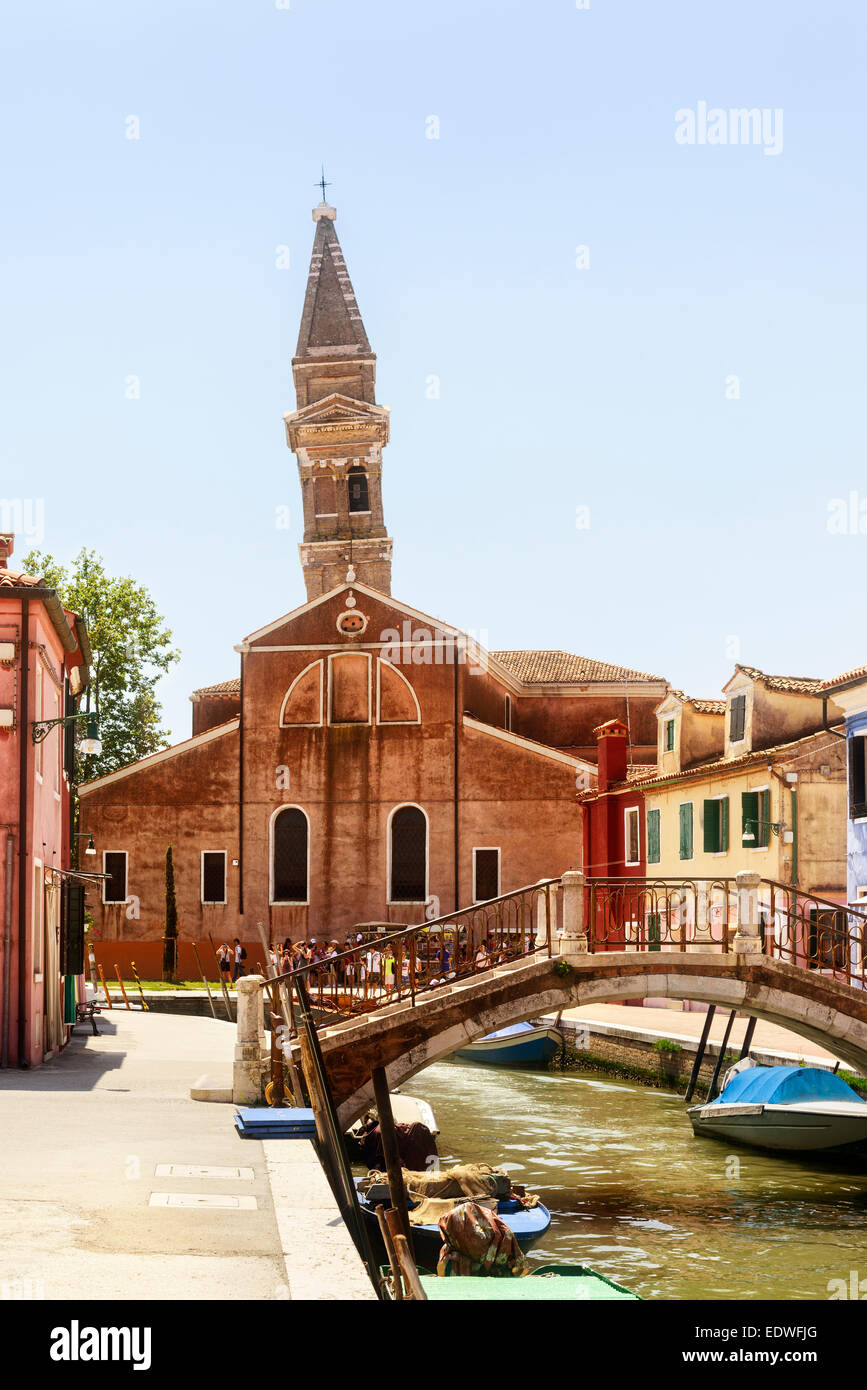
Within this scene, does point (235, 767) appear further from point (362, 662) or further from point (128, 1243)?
point (128, 1243)

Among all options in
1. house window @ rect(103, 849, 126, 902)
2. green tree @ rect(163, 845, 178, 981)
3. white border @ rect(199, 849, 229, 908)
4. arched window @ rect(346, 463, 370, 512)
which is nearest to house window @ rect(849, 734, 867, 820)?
white border @ rect(199, 849, 229, 908)

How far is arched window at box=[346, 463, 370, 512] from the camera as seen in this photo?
51.5 metres

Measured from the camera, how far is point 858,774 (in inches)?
917

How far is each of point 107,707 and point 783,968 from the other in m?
34.3

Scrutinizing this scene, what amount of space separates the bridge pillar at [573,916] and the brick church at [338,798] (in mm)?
24742

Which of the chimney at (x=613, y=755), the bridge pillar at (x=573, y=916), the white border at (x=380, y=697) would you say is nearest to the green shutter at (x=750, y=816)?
the chimney at (x=613, y=755)

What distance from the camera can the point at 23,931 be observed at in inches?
682

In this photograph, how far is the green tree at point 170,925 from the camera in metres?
41.1

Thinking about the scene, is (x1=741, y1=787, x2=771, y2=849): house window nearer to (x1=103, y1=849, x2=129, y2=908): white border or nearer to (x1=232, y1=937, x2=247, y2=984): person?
(x1=232, y1=937, x2=247, y2=984): person

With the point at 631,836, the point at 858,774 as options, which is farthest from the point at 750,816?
the point at 631,836

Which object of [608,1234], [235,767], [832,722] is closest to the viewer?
[608,1234]

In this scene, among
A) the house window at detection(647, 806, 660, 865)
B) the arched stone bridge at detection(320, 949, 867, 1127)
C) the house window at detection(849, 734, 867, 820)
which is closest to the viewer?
the arched stone bridge at detection(320, 949, 867, 1127)

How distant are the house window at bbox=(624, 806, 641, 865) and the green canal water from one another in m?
12.0
